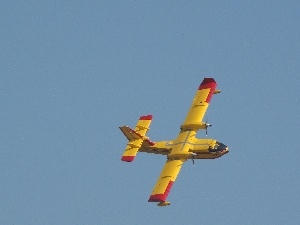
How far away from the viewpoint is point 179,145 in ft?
467

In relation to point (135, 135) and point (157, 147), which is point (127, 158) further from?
point (157, 147)

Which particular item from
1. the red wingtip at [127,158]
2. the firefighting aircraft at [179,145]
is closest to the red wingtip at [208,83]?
the firefighting aircraft at [179,145]

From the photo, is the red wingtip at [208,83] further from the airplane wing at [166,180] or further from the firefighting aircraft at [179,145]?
the airplane wing at [166,180]

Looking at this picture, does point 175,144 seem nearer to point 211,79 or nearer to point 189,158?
point 189,158

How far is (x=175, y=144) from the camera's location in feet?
470

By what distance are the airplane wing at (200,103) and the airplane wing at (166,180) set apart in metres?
6.68

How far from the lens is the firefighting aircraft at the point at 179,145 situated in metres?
138

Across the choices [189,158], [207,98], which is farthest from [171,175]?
[207,98]

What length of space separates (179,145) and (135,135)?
748 centimetres

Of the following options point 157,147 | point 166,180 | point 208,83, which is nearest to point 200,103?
point 208,83

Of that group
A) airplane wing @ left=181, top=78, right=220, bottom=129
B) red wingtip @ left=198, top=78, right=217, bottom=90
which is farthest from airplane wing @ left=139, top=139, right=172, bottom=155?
red wingtip @ left=198, top=78, right=217, bottom=90

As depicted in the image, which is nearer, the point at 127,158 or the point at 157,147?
the point at 127,158

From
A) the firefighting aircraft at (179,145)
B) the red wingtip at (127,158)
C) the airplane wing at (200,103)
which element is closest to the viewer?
the firefighting aircraft at (179,145)

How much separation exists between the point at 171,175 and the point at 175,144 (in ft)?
20.4
